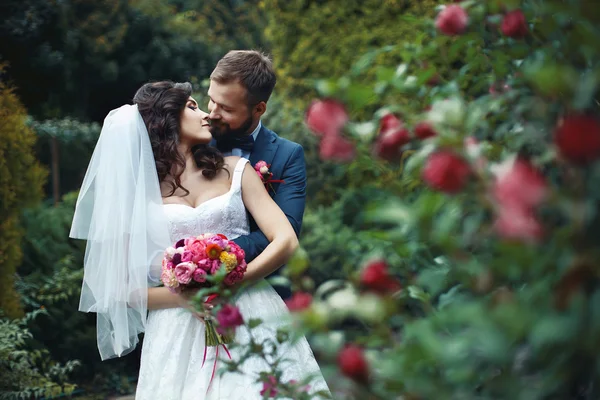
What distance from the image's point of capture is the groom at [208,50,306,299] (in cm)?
305

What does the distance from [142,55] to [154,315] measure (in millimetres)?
10681

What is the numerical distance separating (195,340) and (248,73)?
116 centimetres

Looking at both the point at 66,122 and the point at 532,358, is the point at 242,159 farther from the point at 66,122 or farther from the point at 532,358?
the point at 66,122

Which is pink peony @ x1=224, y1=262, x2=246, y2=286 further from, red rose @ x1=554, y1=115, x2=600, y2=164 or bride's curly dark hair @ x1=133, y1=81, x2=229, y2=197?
red rose @ x1=554, y1=115, x2=600, y2=164

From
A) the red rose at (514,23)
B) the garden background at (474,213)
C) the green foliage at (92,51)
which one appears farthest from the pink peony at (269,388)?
the green foliage at (92,51)

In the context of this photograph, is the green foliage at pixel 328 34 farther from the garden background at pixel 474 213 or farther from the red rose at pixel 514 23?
the red rose at pixel 514 23

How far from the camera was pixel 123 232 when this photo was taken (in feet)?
9.20

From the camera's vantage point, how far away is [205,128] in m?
2.96

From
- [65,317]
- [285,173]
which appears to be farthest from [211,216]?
[65,317]

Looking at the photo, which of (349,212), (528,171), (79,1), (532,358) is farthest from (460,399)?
(79,1)

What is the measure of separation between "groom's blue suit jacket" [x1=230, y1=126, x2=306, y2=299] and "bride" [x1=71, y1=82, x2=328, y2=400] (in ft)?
0.53

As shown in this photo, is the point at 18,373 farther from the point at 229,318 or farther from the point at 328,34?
the point at 328,34

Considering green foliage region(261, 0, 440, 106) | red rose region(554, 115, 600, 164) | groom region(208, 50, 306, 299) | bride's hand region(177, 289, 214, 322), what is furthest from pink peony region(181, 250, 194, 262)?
green foliage region(261, 0, 440, 106)

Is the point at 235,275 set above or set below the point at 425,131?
below
